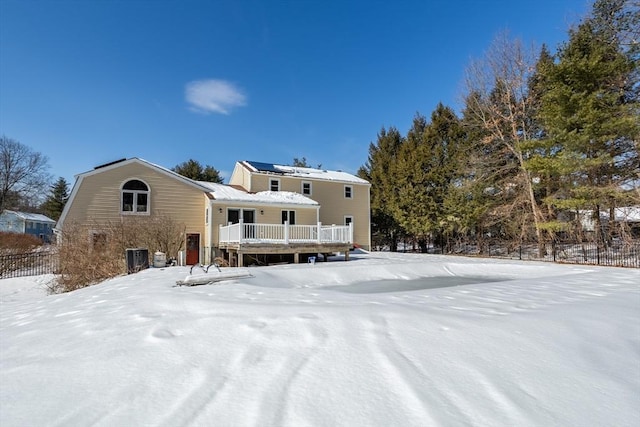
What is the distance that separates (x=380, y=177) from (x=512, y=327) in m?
25.7

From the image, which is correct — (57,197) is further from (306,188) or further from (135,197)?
(306,188)

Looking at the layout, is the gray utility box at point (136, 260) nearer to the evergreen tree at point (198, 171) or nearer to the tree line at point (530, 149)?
the tree line at point (530, 149)

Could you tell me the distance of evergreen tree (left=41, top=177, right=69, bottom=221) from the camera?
133 ft

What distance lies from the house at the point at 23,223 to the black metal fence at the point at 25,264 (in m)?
24.6

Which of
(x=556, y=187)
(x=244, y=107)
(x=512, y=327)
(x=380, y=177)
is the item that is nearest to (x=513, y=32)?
(x=556, y=187)

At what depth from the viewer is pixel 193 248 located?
16.8 meters

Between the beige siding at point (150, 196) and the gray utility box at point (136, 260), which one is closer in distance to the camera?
the gray utility box at point (136, 260)

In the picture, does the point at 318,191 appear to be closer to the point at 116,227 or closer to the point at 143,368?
the point at 116,227

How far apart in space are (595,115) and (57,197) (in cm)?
5287

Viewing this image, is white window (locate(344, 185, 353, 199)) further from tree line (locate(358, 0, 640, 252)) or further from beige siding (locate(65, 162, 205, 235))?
beige siding (locate(65, 162, 205, 235))

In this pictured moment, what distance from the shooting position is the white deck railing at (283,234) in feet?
43.4

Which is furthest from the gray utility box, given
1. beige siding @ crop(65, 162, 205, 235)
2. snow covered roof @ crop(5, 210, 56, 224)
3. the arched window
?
snow covered roof @ crop(5, 210, 56, 224)

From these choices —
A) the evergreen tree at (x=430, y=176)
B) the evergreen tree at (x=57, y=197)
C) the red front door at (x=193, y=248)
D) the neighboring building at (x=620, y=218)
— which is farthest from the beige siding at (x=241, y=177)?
the evergreen tree at (x=57, y=197)

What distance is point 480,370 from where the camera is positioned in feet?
7.66
